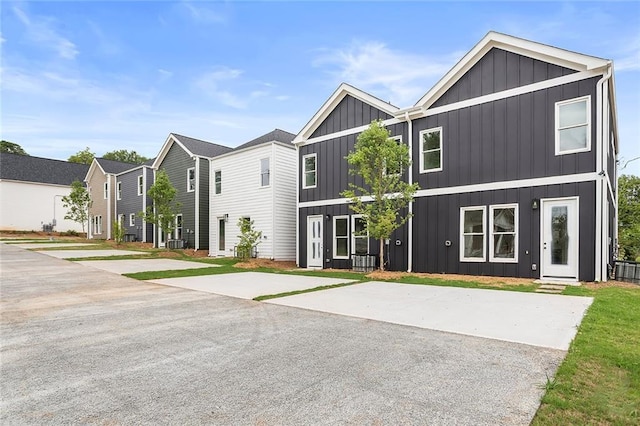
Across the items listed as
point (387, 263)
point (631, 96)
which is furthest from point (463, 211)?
point (631, 96)

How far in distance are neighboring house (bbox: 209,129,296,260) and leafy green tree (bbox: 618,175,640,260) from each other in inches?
600

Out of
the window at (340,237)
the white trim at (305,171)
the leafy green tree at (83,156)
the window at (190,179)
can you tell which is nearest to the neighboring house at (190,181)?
the window at (190,179)

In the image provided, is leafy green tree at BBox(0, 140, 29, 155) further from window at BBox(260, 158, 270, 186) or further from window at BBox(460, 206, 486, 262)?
window at BBox(460, 206, 486, 262)

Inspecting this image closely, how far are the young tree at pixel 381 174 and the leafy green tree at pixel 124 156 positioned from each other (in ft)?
171

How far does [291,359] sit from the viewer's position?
151 inches

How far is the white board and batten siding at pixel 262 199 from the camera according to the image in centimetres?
1773

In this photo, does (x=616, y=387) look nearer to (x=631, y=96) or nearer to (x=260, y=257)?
(x=631, y=96)

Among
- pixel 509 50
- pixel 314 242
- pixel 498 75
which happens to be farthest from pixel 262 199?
pixel 509 50

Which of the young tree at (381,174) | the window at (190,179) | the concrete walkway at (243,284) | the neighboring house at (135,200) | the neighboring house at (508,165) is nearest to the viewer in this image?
the concrete walkway at (243,284)

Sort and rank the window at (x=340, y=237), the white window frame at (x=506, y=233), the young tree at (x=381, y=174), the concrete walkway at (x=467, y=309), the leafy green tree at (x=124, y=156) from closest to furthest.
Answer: the concrete walkway at (x=467, y=309), the white window frame at (x=506, y=233), the young tree at (x=381, y=174), the window at (x=340, y=237), the leafy green tree at (x=124, y=156)

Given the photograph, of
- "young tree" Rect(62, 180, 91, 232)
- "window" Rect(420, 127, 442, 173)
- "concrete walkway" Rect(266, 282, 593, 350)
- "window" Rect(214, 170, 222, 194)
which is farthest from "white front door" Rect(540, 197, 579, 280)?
"young tree" Rect(62, 180, 91, 232)

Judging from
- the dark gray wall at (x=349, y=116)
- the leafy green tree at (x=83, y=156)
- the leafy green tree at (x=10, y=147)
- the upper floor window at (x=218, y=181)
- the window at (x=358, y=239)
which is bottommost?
the window at (x=358, y=239)

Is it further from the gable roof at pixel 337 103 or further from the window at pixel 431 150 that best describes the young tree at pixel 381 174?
the gable roof at pixel 337 103

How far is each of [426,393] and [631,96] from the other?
51.3 ft
